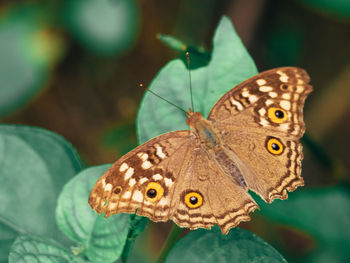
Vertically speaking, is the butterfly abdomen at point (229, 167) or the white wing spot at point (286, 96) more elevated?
the white wing spot at point (286, 96)

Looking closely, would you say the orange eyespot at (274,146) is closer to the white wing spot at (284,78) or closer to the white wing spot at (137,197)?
the white wing spot at (284,78)

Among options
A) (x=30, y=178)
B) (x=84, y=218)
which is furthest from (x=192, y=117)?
(x=30, y=178)

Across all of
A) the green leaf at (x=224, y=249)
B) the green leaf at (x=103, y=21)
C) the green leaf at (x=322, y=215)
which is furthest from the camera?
the green leaf at (x=103, y=21)

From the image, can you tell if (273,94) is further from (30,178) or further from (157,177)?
(30,178)

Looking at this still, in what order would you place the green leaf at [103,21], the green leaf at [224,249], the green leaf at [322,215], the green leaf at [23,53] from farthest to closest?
the green leaf at [103,21] → the green leaf at [23,53] → the green leaf at [322,215] → the green leaf at [224,249]

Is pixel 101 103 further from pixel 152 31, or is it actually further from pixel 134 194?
pixel 134 194

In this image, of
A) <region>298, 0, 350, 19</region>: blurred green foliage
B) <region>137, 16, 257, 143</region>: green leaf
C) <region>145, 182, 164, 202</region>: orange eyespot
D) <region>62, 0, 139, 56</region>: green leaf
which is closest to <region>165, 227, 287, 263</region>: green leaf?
<region>145, 182, 164, 202</region>: orange eyespot

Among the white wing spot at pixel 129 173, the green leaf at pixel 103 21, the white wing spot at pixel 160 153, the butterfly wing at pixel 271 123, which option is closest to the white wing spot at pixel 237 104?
the butterfly wing at pixel 271 123

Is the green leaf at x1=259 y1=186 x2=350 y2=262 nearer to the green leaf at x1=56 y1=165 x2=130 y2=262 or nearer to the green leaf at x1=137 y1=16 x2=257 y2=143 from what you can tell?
the green leaf at x1=137 y1=16 x2=257 y2=143

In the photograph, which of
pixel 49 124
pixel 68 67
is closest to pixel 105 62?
pixel 68 67
